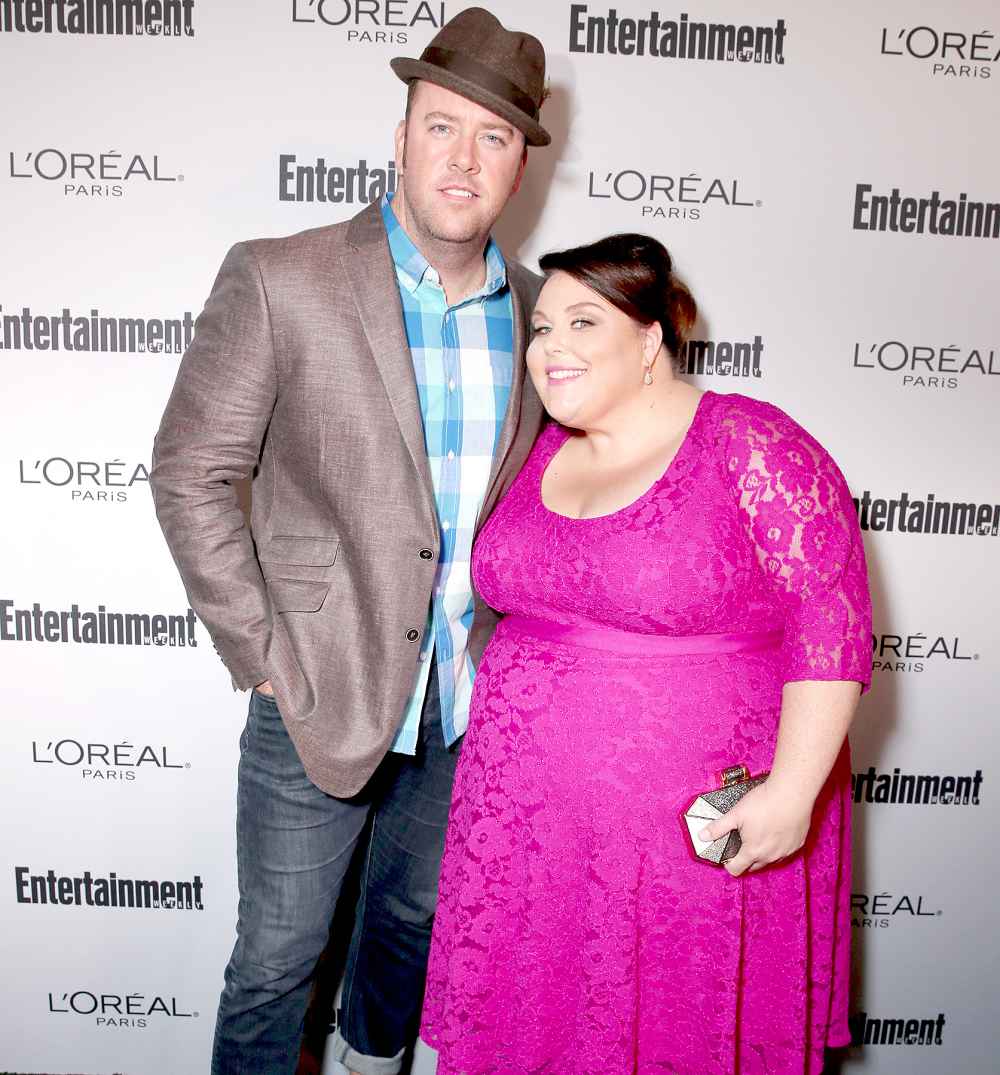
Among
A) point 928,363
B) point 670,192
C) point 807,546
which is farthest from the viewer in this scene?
point 928,363

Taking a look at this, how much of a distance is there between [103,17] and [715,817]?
74.9 inches

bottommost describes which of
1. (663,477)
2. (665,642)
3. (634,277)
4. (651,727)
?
(651,727)

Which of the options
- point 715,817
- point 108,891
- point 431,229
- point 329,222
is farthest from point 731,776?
point 108,891

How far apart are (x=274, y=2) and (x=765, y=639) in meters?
1.57

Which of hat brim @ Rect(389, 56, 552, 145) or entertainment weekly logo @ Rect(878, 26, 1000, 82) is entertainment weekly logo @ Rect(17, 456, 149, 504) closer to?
hat brim @ Rect(389, 56, 552, 145)

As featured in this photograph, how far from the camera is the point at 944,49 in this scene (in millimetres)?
1990

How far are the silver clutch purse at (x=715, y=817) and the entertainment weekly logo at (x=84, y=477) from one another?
4.39 feet

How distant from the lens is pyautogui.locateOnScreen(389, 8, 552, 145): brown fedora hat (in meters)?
1.53

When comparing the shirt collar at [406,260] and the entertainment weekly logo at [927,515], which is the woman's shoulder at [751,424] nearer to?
the shirt collar at [406,260]

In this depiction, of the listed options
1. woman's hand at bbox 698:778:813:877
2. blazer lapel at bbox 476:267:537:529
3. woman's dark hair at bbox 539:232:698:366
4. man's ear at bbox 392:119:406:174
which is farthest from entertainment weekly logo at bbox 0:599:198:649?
woman's hand at bbox 698:778:813:877

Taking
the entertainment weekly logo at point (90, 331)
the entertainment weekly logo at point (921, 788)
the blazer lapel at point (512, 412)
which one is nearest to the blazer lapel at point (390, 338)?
the blazer lapel at point (512, 412)

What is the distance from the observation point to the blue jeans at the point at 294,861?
66.2 inches

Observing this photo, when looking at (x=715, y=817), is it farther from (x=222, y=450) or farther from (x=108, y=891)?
(x=108, y=891)

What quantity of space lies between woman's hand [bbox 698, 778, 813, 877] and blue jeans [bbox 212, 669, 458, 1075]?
23.8 inches
